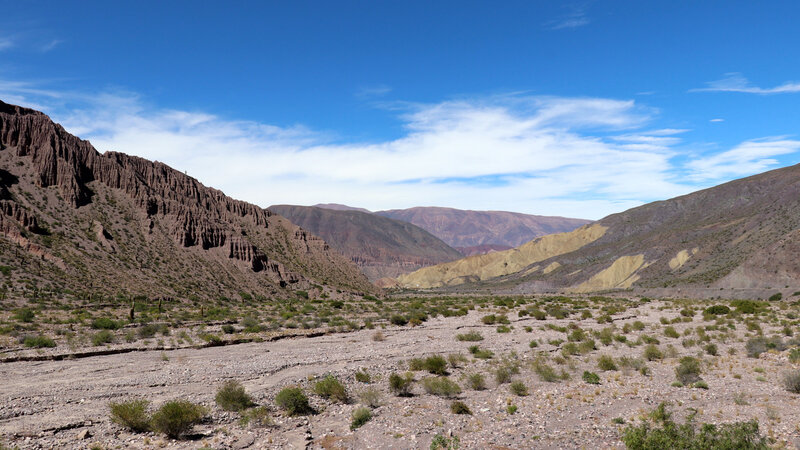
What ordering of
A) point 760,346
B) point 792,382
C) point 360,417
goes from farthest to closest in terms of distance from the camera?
point 760,346
point 792,382
point 360,417

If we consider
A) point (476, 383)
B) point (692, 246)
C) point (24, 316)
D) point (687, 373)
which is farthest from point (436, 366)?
point (692, 246)

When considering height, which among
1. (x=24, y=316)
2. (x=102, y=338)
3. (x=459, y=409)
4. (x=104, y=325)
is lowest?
(x=459, y=409)

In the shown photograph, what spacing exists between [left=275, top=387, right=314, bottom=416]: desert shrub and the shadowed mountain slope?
41.4 m

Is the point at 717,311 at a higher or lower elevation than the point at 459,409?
lower

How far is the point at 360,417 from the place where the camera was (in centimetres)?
1363

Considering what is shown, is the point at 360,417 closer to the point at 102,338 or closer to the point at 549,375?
the point at 549,375

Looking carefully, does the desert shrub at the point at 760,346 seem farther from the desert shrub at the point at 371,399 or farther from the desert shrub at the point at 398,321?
the desert shrub at the point at 398,321

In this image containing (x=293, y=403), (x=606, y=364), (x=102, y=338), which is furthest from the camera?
(x=102, y=338)

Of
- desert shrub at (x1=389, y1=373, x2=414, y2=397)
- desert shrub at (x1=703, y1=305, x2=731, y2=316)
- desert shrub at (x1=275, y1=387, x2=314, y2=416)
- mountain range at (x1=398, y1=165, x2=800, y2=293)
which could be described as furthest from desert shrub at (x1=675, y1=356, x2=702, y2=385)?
mountain range at (x1=398, y1=165, x2=800, y2=293)

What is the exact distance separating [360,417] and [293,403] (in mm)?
2367

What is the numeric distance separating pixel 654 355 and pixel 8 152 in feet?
263

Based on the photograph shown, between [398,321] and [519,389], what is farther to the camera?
[398,321]

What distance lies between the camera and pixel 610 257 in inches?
4852

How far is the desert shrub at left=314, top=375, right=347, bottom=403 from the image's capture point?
16.1 m
